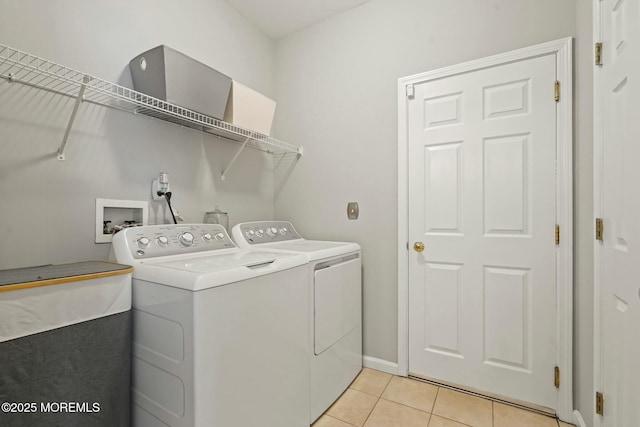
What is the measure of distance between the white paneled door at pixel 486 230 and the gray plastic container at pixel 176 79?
51.8 inches

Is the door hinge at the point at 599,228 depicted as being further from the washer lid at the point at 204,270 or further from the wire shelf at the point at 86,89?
the wire shelf at the point at 86,89

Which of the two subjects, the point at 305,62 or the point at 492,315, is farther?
the point at 305,62

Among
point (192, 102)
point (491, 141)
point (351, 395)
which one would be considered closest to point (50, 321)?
point (192, 102)

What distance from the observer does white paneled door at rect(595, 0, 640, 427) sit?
95 centimetres

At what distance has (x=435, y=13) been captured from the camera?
195 cm

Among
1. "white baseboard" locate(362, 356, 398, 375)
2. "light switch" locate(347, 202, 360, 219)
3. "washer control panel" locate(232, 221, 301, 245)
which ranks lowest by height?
"white baseboard" locate(362, 356, 398, 375)

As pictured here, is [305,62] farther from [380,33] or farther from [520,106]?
[520,106]

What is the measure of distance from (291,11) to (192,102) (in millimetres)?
1325

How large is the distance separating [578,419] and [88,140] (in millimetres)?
2850

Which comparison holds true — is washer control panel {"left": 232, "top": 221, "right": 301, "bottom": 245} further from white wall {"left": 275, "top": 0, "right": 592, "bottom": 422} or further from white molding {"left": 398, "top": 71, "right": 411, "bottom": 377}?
white molding {"left": 398, "top": 71, "right": 411, "bottom": 377}

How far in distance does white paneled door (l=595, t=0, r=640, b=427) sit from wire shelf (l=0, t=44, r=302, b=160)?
1.85 meters

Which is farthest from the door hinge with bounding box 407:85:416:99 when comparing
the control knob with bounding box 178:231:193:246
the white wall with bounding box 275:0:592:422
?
A: the control knob with bounding box 178:231:193:246

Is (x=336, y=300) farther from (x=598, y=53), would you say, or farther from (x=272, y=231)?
(x=598, y=53)

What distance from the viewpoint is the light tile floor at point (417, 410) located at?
156 centimetres
